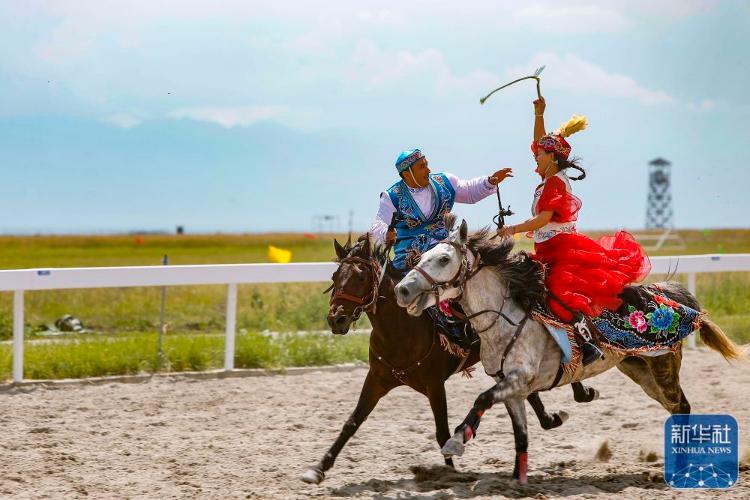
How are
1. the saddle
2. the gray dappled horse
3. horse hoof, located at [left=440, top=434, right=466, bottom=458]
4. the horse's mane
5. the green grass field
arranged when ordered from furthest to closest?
the green grass field
the saddle
the horse's mane
the gray dappled horse
horse hoof, located at [left=440, top=434, right=466, bottom=458]

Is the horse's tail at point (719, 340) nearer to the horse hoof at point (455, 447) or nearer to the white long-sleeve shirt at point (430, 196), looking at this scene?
the white long-sleeve shirt at point (430, 196)

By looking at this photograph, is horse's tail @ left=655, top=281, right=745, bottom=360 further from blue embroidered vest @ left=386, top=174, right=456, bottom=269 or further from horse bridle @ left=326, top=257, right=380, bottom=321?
horse bridle @ left=326, top=257, right=380, bottom=321

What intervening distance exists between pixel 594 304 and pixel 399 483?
170 cm

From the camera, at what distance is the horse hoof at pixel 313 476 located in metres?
5.89

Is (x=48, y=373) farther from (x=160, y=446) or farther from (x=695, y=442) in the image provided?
(x=695, y=442)

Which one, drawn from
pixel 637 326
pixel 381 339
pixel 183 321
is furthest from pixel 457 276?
pixel 183 321

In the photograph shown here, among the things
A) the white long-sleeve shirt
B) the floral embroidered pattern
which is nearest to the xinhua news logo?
the floral embroidered pattern

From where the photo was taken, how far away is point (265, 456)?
22.2 feet

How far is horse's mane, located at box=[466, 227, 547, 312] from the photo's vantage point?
584cm

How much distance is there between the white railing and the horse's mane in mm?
3141

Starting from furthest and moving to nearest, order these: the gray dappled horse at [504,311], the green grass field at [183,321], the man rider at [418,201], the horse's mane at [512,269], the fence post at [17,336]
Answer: the green grass field at [183,321] < the fence post at [17,336] < the man rider at [418,201] < the horse's mane at [512,269] < the gray dappled horse at [504,311]

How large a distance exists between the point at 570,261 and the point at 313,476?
2109 millimetres


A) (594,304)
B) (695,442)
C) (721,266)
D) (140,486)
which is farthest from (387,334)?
(721,266)

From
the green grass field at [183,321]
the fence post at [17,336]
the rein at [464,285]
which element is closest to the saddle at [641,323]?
the rein at [464,285]
